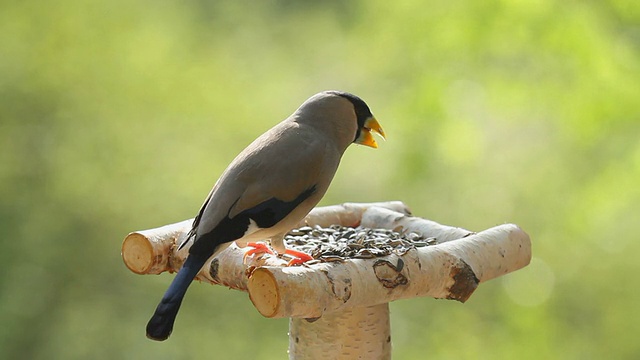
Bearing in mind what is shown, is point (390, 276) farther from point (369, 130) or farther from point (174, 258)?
point (174, 258)

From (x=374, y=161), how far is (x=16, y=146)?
1633mm

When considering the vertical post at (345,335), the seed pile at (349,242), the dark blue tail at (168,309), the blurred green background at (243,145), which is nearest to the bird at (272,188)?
the dark blue tail at (168,309)

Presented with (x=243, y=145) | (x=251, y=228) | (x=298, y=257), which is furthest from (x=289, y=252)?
(x=243, y=145)

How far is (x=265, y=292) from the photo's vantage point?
1.64 metres

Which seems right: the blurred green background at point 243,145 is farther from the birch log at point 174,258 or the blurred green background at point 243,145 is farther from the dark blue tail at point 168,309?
the dark blue tail at point 168,309

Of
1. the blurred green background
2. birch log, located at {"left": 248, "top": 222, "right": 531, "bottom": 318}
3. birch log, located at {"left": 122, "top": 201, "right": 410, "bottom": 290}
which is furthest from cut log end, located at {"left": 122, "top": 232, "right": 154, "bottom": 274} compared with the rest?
the blurred green background

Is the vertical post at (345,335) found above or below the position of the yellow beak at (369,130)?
below

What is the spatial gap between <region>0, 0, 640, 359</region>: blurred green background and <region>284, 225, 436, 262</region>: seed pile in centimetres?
125

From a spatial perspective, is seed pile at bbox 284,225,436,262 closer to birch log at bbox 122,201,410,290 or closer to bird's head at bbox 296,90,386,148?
birch log at bbox 122,201,410,290

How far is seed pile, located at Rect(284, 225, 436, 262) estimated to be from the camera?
1872 millimetres

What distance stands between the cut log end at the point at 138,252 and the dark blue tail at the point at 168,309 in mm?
324

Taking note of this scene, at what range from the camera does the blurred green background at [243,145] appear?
3.59 meters

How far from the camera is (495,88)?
3428 mm

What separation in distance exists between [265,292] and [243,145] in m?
2.42
